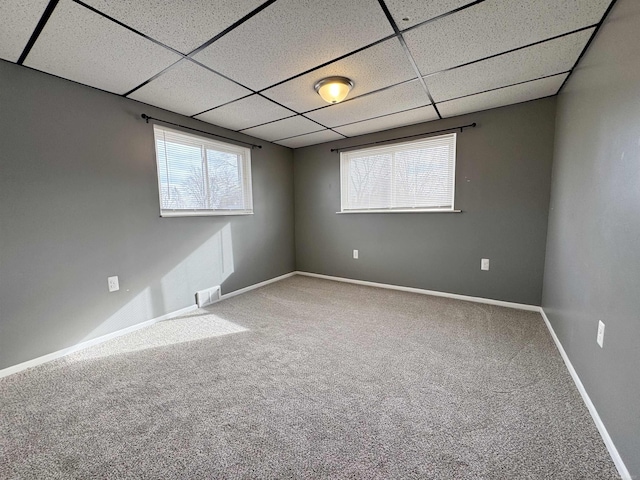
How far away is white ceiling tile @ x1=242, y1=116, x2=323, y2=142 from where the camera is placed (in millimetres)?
3194

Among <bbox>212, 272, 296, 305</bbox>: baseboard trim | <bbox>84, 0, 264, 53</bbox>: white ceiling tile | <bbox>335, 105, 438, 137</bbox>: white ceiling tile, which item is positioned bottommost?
<bbox>212, 272, 296, 305</bbox>: baseboard trim

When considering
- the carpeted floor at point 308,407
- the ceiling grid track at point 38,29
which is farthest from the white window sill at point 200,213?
the ceiling grid track at point 38,29

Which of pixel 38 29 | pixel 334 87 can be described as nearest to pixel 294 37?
pixel 334 87

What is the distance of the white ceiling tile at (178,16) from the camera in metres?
1.37

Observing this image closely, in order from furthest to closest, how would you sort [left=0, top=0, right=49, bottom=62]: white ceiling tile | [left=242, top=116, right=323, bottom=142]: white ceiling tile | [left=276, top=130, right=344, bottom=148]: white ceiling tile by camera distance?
[left=276, top=130, right=344, bottom=148]: white ceiling tile < [left=242, top=116, right=323, bottom=142]: white ceiling tile < [left=0, top=0, right=49, bottom=62]: white ceiling tile

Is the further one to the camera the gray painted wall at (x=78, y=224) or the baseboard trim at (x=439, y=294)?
the baseboard trim at (x=439, y=294)

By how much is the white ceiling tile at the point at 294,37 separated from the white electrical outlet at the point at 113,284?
2034mm

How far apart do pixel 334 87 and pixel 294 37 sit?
1.94 feet

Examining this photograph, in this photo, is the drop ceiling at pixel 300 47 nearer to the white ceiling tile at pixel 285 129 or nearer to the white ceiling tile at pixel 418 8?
the white ceiling tile at pixel 418 8

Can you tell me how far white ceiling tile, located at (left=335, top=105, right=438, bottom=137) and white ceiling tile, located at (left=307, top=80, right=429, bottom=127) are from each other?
136mm

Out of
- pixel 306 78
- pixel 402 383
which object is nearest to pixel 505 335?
pixel 402 383

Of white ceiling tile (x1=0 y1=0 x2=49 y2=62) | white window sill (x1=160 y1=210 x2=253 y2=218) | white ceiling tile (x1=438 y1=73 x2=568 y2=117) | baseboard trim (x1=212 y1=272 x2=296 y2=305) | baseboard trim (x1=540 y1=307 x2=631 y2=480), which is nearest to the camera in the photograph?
baseboard trim (x1=540 y1=307 x2=631 y2=480)

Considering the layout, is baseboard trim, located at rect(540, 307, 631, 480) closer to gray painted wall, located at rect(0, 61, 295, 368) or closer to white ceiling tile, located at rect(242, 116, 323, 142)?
white ceiling tile, located at rect(242, 116, 323, 142)

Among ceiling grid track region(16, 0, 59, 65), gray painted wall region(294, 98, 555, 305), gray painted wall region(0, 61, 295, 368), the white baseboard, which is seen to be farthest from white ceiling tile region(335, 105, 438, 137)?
the white baseboard
